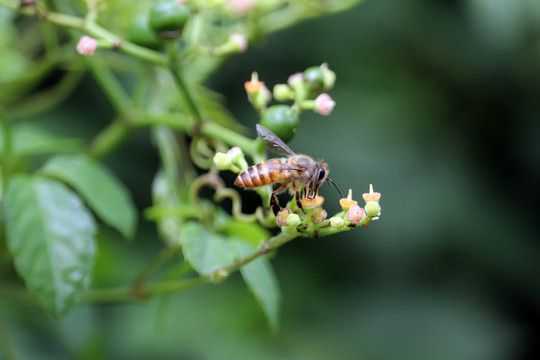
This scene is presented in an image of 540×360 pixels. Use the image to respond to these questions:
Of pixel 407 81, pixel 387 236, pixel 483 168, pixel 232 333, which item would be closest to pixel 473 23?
pixel 407 81

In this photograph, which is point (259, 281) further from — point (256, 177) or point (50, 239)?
point (50, 239)

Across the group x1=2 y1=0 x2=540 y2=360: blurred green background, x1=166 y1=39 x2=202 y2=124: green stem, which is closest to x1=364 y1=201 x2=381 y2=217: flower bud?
x1=166 y1=39 x2=202 y2=124: green stem

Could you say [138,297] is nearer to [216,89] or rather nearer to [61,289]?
[61,289]

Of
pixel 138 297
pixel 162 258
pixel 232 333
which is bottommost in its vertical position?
pixel 232 333

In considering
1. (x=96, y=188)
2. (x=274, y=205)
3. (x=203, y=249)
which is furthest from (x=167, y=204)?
(x=274, y=205)

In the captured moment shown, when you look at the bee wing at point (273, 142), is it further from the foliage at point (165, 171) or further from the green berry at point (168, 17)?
the green berry at point (168, 17)

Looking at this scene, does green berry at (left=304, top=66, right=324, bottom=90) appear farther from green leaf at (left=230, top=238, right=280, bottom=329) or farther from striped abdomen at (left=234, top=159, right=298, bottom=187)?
green leaf at (left=230, top=238, right=280, bottom=329)
